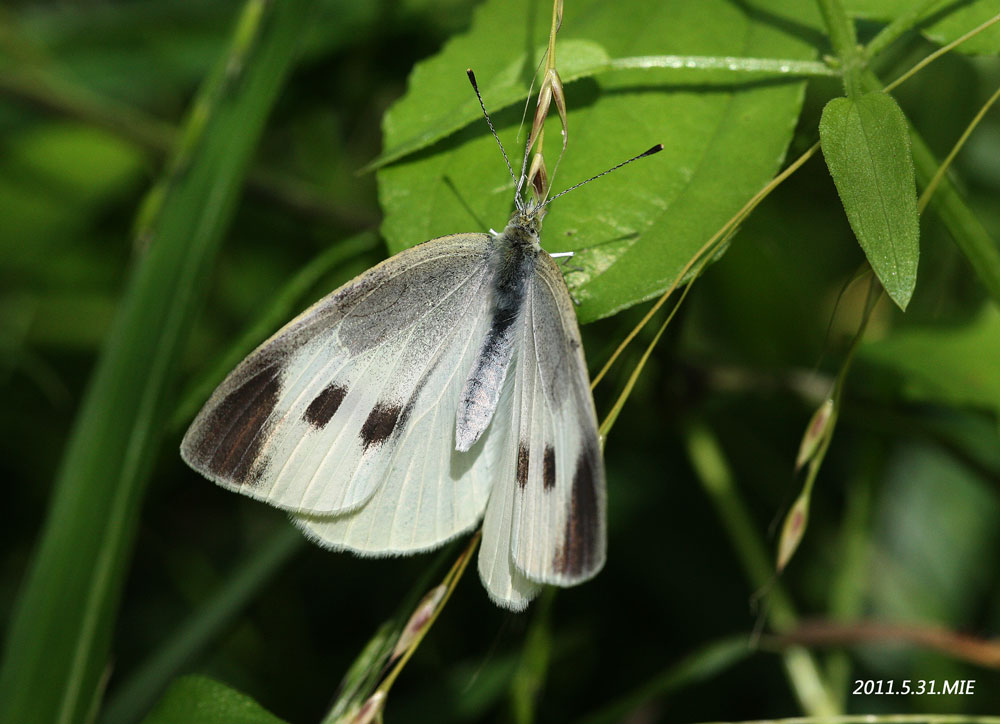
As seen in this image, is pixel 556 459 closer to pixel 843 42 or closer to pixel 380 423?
pixel 380 423

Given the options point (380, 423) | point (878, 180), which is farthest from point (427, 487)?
point (878, 180)

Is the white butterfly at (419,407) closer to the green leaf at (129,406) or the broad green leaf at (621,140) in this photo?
the broad green leaf at (621,140)

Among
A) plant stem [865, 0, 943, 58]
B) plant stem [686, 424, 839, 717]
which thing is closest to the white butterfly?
plant stem [865, 0, 943, 58]

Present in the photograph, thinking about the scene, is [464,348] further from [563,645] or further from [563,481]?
[563,645]

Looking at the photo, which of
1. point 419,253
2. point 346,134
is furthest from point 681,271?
point 346,134

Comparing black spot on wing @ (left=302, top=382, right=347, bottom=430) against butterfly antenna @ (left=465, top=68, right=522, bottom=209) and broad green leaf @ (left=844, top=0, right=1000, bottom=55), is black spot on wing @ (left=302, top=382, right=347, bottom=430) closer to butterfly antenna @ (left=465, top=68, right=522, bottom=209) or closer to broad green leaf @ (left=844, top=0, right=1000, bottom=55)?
butterfly antenna @ (left=465, top=68, right=522, bottom=209)

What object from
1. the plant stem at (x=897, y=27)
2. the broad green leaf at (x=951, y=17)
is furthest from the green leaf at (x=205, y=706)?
the broad green leaf at (x=951, y=17)
